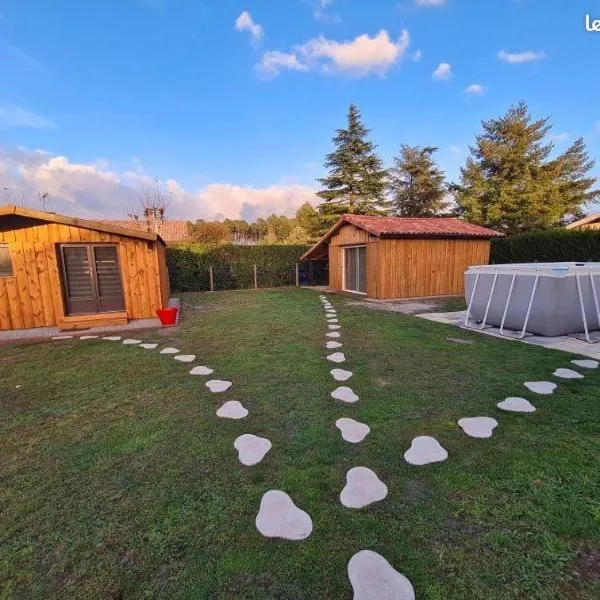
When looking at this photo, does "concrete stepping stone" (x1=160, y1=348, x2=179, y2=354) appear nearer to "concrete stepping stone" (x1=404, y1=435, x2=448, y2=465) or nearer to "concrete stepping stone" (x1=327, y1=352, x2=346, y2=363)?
"concrete stepping stone" (x1=327, y1=352, x2=346, y2=363)

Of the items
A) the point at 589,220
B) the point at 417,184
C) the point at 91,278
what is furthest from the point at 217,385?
the point at 417,184

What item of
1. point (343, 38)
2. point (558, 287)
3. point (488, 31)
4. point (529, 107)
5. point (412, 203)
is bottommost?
point (558, 287)

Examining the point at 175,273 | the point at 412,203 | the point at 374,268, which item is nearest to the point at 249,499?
the point at 374,268

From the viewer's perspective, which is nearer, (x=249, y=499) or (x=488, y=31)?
(x=249, y=499)

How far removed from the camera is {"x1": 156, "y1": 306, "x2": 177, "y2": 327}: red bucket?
688cm

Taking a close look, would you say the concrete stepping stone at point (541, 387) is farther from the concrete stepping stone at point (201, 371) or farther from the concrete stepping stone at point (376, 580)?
the concrete stepping stone at point (201, 371)

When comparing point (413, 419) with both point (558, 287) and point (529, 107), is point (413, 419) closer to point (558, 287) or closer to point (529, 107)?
point (558, 287)

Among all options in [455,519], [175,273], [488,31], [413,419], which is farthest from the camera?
[175,273]

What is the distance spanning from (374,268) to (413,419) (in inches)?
323

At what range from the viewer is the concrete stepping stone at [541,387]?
3240mm

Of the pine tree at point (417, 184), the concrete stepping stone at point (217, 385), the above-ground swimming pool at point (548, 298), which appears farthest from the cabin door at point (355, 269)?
the pine tree at point (417, 184)

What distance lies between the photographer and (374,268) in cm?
1059

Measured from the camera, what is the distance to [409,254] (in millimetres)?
10609

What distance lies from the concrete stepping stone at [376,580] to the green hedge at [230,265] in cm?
1403
